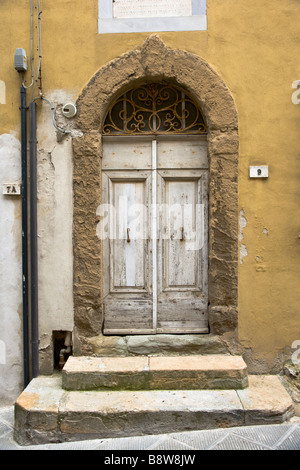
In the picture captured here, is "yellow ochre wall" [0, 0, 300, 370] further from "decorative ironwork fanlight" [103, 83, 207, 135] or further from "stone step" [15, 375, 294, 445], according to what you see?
"stone step" [15, 375, 294, 445]

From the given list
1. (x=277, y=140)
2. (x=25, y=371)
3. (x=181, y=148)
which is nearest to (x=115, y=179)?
(x=181, y=148)

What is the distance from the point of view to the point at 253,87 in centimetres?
362

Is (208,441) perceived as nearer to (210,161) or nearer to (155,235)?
(155,235)

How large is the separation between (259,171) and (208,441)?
7.54 ft

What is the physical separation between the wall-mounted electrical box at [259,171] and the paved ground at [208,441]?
2.09 metres

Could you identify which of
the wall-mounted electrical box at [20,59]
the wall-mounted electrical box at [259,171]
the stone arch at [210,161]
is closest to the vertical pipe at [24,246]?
the wall-mounted electrical box at [20,59]

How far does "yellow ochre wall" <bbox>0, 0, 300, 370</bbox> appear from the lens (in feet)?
11.8

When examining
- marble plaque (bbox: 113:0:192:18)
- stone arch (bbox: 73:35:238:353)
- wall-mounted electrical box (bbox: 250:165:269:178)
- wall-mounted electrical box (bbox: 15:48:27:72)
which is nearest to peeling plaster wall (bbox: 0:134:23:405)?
stone arch (bbox: 73:35:238:353)

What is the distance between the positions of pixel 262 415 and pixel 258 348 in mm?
698

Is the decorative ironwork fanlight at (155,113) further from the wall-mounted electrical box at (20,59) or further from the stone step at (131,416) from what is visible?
the stone step at (131,416)

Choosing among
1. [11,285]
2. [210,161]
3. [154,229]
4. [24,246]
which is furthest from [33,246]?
[210,161]

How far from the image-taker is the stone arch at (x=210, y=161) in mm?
3617
